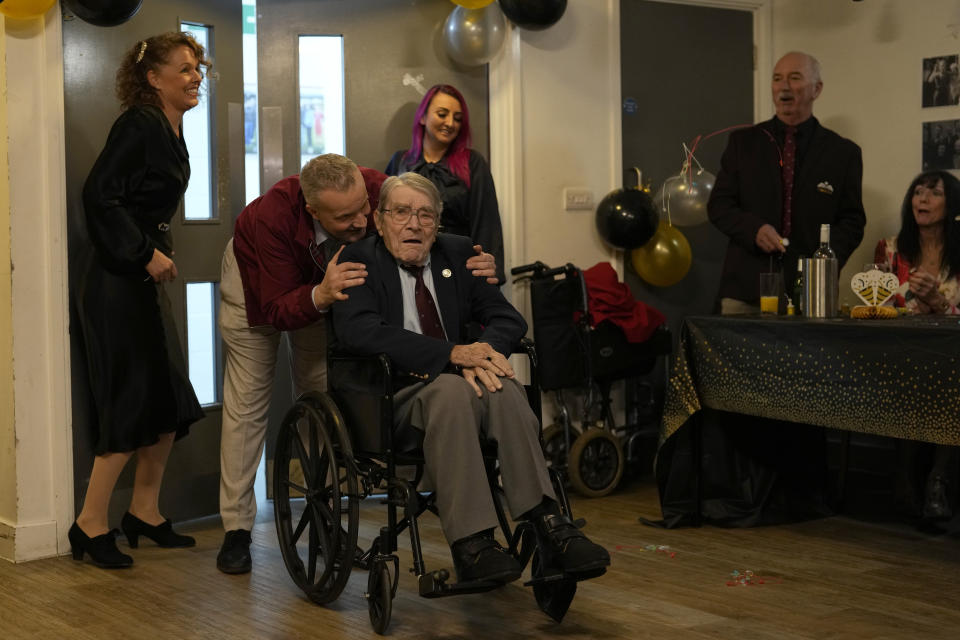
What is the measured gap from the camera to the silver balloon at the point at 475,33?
4.75 meters

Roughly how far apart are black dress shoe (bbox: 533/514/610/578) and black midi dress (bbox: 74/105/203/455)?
5.19 feet

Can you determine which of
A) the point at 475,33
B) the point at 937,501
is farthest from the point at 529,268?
the point at 937,501

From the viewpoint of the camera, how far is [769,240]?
14.5 feet

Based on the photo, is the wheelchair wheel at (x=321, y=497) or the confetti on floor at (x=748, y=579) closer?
the wheelchair wheel at (x=321, y=497)

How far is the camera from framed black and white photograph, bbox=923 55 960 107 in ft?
16.5

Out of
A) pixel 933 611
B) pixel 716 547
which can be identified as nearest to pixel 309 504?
pixel 716 547

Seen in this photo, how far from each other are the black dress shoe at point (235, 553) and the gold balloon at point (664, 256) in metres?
2.35

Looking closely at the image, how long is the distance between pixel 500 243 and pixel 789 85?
131 centimetres

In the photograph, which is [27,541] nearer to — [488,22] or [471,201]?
[471,201]

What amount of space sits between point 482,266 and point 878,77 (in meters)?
2.97

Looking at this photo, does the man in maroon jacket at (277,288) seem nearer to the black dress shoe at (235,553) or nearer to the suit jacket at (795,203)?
→ the black dress shoe at (235,553)

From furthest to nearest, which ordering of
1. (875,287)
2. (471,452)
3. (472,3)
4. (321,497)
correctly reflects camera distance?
(472,3) → (875,287) → (321,497) → (471,452)

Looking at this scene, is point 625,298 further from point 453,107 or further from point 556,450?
point 453,107

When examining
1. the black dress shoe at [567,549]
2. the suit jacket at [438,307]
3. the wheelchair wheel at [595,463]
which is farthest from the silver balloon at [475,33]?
the black dress shoe at [567,549]
